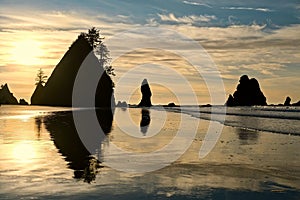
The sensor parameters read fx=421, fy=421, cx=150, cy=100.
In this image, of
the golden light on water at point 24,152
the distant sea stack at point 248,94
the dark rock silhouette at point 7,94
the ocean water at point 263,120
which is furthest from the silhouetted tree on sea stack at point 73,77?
the golden light on water at point 24,152

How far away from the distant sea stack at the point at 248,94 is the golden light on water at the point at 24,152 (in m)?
165

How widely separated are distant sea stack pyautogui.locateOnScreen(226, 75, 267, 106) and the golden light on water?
543ft

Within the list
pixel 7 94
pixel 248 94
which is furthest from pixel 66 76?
pixel 248 94

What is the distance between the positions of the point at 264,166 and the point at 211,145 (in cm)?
597

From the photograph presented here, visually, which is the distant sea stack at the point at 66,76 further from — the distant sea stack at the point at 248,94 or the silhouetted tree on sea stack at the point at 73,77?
the distant sea stack at the point at 248,94

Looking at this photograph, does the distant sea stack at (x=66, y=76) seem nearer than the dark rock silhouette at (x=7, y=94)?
Yes

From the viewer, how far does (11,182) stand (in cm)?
968

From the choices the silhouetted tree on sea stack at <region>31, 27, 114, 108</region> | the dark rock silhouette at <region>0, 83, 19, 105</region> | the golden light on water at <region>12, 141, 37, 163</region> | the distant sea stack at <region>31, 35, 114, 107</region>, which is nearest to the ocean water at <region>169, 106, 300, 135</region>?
the golden light on water at <region>12, 141, 37, 163</region>

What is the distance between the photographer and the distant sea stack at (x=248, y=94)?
583 feet

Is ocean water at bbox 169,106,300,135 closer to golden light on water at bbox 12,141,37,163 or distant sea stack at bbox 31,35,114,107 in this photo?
golden light on water at bbox 12,141,37,163

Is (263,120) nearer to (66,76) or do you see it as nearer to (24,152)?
(24,152)

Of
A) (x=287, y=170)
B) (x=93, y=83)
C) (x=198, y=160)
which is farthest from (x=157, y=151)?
(x=93, y=83)

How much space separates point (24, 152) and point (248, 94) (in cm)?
17121

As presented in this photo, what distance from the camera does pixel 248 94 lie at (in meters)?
180
